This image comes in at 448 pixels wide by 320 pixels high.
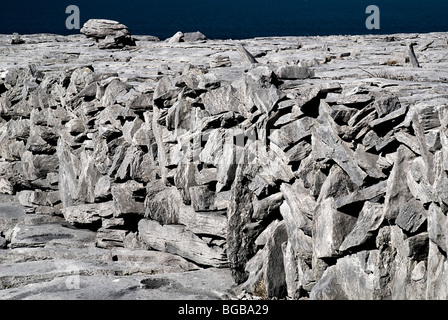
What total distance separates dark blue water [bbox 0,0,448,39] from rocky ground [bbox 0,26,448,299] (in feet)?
260

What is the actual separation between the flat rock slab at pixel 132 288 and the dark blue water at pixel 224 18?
292 feet

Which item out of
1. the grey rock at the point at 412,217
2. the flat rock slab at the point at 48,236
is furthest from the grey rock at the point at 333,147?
the flat rock slab at the point at 48,236

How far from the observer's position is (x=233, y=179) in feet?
59.8

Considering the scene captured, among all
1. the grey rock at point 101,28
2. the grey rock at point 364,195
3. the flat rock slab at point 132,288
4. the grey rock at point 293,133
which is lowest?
the flat rock slab at point 132,288

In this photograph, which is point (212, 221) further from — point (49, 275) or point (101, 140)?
point (101, 140)

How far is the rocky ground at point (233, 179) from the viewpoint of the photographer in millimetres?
13328

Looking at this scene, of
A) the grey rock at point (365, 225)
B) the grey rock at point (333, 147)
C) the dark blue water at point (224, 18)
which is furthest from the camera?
the dark blue water at point (224, 18)

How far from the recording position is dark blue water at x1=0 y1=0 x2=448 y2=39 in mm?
A: 117500

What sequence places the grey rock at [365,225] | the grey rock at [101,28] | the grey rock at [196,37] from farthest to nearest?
the grey rock at [101,28] < the grey rock at [196,37] < the grey rock at [365,225]

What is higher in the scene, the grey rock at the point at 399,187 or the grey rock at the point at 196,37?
the grey rock at the point at 196,37

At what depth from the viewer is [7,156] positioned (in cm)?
3164

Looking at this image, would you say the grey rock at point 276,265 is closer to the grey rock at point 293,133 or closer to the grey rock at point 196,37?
the grey rock at point 293,133
